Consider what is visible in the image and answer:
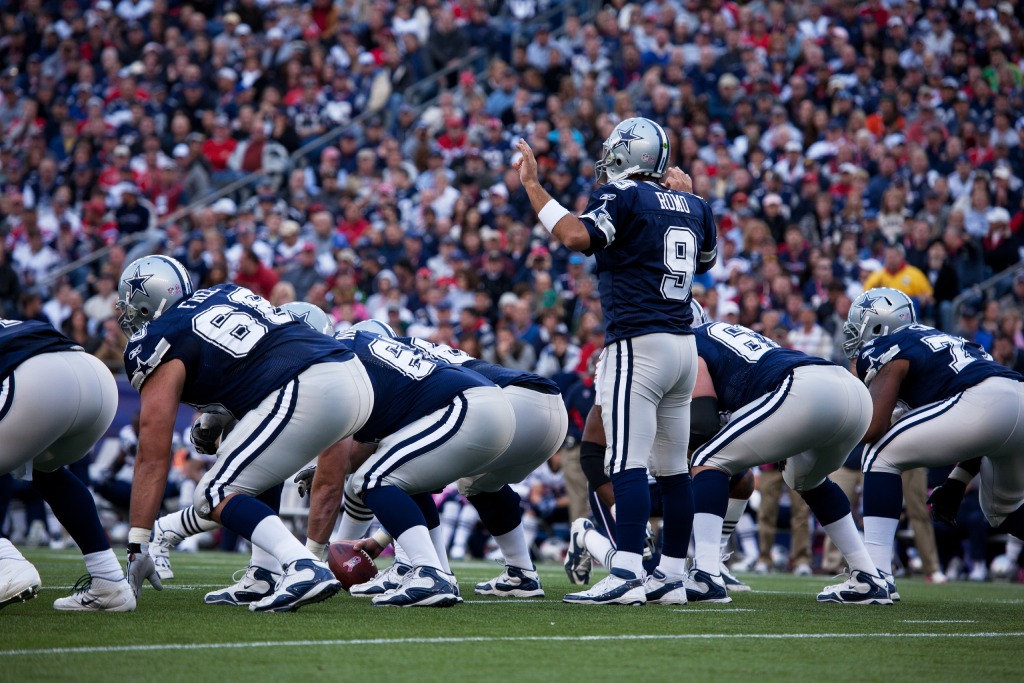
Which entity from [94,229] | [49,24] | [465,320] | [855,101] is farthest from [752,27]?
[49,24]

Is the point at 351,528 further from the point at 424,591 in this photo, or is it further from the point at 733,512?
the point at 733,512

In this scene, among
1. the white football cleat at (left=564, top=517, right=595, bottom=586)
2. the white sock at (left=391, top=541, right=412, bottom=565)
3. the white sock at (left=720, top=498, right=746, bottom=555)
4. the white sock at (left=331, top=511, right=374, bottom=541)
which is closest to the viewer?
the white sock at (left=391, top=541, right=412, bottom=565)

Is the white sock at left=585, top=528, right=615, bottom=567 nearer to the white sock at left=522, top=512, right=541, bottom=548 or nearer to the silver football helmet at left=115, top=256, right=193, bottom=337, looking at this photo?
the silver football helmet at left=115, top=256, right=193, bottom=337

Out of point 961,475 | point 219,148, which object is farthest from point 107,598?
point 219,148

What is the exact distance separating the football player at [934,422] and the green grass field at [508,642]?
687 mm

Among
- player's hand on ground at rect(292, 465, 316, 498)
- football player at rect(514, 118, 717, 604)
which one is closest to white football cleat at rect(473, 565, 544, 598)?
football player at rect(514, 118, 717, 604)

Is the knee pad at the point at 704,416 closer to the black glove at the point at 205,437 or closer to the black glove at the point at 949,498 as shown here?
the black glove at the point at 949,498

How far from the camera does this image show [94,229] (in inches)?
717

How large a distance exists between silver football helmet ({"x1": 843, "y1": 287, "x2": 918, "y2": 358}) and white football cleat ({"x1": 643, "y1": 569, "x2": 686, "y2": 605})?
2.11m

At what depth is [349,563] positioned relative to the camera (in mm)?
7312

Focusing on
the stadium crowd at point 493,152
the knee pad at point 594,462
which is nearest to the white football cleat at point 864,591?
the knee pad at point 594,462

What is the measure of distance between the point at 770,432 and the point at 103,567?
11.1 ft

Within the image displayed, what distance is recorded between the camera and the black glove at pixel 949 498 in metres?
7.87

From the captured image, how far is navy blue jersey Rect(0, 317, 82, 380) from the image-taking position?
228 inches
